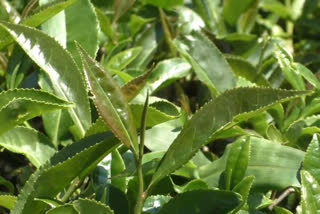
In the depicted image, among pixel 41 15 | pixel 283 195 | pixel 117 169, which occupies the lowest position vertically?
pixel 283 195

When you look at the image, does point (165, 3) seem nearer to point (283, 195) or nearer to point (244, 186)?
point (283, 195)

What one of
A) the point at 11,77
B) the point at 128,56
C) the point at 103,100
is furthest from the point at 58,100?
the point at 128,56

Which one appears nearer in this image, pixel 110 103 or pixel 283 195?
pixel 110 103

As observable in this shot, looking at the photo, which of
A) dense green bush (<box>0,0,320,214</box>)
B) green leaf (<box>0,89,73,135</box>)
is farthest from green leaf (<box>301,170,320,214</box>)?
green leaf (<box>0,89,73,135</box>)

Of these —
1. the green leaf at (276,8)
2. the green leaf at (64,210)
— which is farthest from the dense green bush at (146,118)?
the green leaf at (276,8)

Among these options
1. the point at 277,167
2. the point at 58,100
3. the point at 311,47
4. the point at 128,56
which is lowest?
the point at 311,47

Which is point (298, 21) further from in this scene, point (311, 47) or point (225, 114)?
point (225, 114)

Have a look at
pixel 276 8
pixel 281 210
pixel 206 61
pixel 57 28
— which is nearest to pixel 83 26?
pixel 57 28
